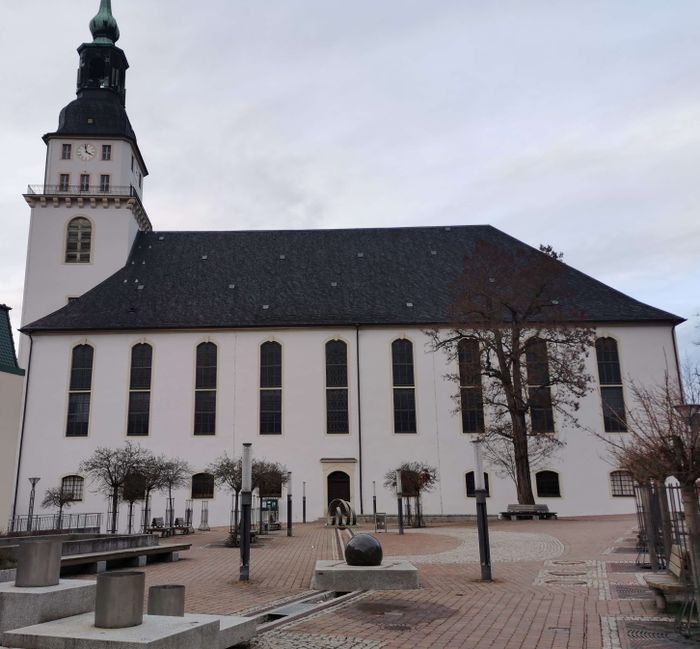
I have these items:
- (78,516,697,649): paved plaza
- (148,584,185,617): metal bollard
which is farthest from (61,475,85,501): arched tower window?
(148,584,185,617): metal bollard

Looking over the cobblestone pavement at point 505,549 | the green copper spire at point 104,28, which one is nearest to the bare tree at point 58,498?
the cobblestone pavement at point 505,549

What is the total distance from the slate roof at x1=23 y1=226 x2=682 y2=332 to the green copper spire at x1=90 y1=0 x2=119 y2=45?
1437cm

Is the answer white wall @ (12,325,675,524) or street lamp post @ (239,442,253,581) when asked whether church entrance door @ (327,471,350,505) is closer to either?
white wall @ (12,325,675,524)

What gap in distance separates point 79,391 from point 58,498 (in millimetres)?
6802

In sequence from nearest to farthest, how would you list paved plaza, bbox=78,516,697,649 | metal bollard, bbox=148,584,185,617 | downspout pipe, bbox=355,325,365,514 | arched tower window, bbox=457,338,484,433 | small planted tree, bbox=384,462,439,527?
metal bollard, bbox=148,584,185,617
paved plaza, bbox=78,516,697,649
small planted tree, bbox=384,462,439,527
downspout pipe, bbox=355,325,365,514
arched tower window, bbox=457,338,484,433

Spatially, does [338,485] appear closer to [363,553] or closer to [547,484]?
[547,484]

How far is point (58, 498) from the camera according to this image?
101 ft

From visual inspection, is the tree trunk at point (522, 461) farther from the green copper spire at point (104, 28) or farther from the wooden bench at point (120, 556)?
the green copper spire at point (104, 28)

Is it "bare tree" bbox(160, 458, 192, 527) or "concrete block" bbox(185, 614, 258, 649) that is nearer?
"concrete block" bbox(185, 614, 258, 649)

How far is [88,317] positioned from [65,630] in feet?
110

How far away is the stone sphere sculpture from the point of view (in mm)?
11641

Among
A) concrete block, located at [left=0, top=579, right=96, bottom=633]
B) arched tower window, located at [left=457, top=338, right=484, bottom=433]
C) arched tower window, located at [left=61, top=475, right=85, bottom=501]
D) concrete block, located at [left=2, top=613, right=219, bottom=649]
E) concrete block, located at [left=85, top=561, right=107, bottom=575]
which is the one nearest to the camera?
concrete block, located at [left=2, top=613, right=219, bottom=649]

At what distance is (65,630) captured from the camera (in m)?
6.14

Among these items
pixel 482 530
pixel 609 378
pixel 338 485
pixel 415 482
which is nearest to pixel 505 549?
pixel 482 530
